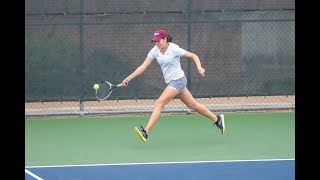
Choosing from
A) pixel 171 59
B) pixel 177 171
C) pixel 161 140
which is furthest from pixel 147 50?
pixel 177 171

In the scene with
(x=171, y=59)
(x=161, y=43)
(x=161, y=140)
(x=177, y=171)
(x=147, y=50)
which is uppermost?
(x=147, y=50)

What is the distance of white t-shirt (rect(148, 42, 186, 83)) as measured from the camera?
39.9 feet

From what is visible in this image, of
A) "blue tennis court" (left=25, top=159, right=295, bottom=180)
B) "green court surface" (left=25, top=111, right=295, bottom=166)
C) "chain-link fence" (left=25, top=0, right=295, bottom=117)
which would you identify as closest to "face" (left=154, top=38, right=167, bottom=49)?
"green court surface" (left=25, top=111, right=295, bottom=166)

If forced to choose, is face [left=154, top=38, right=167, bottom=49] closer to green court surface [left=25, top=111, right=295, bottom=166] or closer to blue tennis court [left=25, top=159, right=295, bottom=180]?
green court surface [left=25, top=111, right=295, bottom=166]

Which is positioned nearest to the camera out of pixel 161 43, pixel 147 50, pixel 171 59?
pixel 161 43

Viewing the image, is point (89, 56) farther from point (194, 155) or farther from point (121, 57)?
point (194, 155)

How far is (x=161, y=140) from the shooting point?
12984mm

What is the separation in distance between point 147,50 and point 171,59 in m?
4.03

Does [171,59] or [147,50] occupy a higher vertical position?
[147,50]

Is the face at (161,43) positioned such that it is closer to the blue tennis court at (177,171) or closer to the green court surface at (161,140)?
the green court surface at (161,140)

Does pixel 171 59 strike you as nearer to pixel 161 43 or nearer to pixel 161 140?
pixel 161 43

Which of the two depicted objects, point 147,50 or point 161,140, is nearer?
point 161,140

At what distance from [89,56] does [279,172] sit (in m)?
6.70
